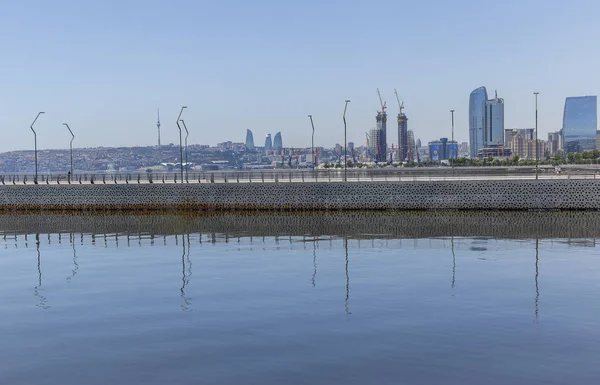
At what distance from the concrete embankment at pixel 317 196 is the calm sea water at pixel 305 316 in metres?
23.1

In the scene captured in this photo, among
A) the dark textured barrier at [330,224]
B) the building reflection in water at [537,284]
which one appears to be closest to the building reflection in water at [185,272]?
the dark textured barrier at [330,224]

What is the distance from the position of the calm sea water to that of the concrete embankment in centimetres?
2306

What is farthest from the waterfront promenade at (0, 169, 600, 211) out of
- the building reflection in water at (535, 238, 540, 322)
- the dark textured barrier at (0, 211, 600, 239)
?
the building reflection in water at (535, 238, 540, 322)

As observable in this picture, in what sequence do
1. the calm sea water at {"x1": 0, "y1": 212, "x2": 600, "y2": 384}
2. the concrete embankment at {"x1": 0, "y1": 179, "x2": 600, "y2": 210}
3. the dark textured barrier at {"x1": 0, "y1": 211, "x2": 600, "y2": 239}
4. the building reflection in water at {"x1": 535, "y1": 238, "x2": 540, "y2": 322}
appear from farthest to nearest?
1. the concrete embankment at {"x1": 0, "y1": 179, "x2": 600, "y2": 210}
2. the dark textured barrier at {"x1": 0, "y1": 211, "x2": 600, "y2": 239}
3. the building reflection in water at {"x1": 535, "y1": 238, "x2": 540, "y2": 322}
4. the calm sea water at {"x1": 0, "y1": 212, "x2": 600, "y2": 384}

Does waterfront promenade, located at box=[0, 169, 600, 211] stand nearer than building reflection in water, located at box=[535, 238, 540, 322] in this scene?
No

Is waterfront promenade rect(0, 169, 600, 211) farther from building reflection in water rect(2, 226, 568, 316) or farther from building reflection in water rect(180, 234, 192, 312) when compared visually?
building reflection in water rect(180, 234, 192, 312)

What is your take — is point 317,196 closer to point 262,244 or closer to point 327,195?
point 327,195

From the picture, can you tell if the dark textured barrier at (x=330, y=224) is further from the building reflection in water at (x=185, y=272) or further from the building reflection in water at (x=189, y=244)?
the building reflection in water at (x=185, y=272)

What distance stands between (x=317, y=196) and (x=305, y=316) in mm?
42260

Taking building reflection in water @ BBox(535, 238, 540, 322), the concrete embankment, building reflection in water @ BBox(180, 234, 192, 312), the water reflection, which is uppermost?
the concrete embankment

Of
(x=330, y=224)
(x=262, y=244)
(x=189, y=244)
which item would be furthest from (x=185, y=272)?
(x=330, y=224)

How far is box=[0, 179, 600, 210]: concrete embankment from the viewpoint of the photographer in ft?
194

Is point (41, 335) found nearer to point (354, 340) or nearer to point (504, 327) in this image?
point (354, 340)

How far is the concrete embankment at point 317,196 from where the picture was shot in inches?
2331
